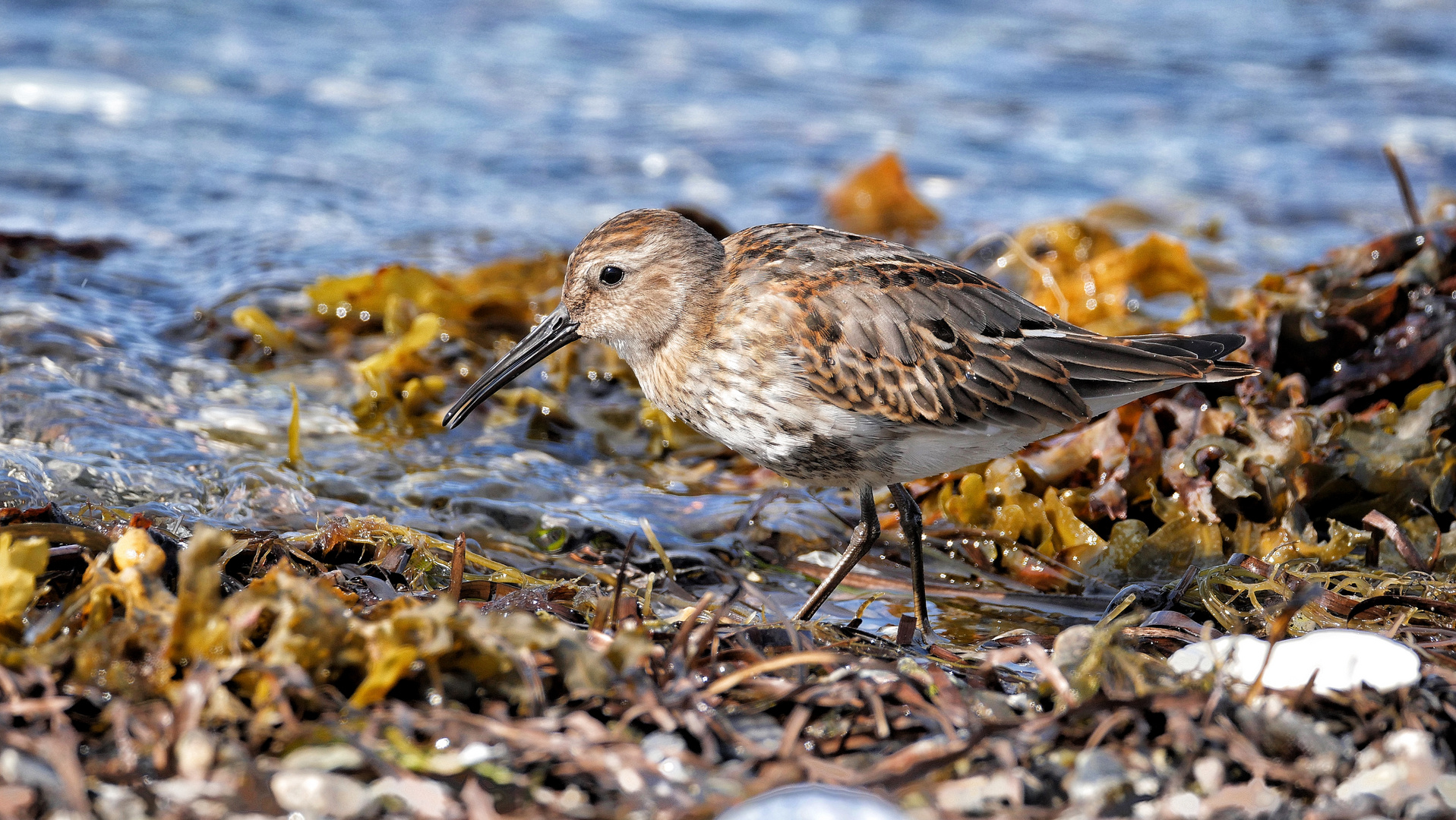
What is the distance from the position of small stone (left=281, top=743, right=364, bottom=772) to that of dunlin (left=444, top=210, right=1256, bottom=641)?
1.62m

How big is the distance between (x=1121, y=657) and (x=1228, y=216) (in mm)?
6722

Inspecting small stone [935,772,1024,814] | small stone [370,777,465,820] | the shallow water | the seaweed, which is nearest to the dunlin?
the seaweed

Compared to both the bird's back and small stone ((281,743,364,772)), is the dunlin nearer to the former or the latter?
the bird's back

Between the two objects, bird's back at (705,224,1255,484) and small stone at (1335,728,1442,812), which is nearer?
small stone at (1335,728,1442,812)

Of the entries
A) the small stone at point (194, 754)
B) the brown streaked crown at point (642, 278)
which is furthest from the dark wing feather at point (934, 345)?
the small stone at point (194, 754)

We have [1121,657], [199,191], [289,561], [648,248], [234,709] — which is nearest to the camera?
[234,709]

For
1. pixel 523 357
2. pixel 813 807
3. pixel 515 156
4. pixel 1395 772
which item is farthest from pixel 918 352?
pixel 515 156

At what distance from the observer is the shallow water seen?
4.73m

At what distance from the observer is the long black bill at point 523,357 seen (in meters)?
4.11

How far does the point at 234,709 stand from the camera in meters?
2.38

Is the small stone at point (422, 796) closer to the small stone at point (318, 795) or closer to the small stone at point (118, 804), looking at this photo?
the small stone at point (318, 795)

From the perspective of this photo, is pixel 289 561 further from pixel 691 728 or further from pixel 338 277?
pixel 338 277

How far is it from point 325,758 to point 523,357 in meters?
2.02

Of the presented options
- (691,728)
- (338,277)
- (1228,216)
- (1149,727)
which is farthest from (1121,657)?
(1228,216)
